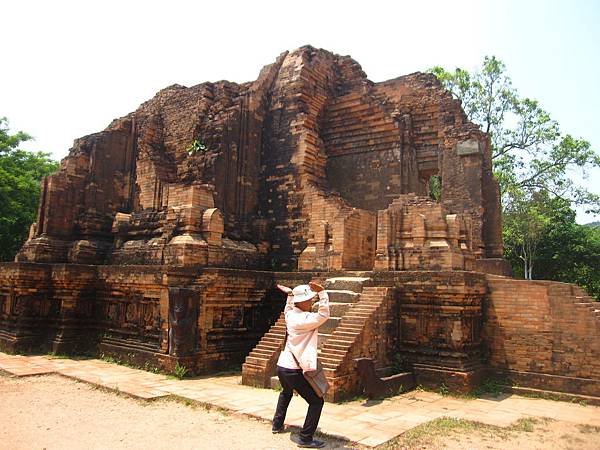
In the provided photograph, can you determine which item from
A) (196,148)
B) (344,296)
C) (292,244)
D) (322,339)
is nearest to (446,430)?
(322,339)

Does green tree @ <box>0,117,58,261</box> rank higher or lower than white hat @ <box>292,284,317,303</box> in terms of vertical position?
higher

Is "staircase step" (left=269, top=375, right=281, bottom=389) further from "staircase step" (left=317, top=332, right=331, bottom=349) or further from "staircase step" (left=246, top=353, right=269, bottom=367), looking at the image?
"staircase step" (left=317, top=332, right=331, bottom=349)

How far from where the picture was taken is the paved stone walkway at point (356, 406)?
610 centimetres

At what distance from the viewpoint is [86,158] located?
13.9m

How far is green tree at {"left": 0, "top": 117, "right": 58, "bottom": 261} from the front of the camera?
858 inches

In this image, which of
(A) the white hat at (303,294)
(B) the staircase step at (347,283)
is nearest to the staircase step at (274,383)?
(B) the staircase step at (347,283)

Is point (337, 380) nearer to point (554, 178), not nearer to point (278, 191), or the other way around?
point (278, 191)

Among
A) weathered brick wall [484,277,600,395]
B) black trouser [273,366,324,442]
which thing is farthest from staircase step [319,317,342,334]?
black trouser [273,366,324,442]

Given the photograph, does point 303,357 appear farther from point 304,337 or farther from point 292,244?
point 292,244

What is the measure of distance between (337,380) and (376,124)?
7923 millimetres

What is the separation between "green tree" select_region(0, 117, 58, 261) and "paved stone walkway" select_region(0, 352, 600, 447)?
47.8 feet

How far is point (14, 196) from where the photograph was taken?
878 inches

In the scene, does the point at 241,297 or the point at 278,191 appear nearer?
the point at 241,297

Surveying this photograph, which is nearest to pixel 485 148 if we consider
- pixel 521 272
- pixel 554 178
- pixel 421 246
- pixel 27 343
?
pixel 421 246
